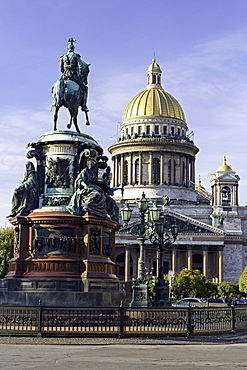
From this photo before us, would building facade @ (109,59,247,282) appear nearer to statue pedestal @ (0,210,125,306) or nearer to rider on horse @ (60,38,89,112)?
rider on horse @ (60,38,89,112)

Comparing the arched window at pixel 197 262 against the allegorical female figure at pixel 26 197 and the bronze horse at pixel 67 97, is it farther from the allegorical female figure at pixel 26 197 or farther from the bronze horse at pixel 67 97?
the allegorical female figure at pixel 26 197

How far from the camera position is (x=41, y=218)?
2788 cm

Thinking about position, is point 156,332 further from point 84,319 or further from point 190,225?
point 190,225

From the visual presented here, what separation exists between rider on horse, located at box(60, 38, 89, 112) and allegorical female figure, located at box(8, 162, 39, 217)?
180 inches

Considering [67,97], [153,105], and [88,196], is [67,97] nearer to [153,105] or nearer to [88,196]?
[88,196]

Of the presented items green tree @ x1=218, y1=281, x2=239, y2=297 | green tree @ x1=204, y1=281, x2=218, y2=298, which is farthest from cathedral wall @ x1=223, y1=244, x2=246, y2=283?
green tree @ x1=204, y1=281, x2=218, y2=298

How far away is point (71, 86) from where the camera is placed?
30.7 metres

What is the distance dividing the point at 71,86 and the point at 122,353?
48.7ft

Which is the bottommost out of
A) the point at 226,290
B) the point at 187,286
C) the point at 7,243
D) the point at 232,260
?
the point at 226,290

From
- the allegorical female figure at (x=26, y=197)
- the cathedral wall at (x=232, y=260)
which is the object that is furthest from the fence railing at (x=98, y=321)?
the cathedral wall at (x=232, y=260)

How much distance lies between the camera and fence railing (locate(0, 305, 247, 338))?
2277 cm

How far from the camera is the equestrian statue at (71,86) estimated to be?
101 feet

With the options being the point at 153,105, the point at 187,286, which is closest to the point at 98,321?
the point at 187,286

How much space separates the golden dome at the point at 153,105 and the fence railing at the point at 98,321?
10834cm
